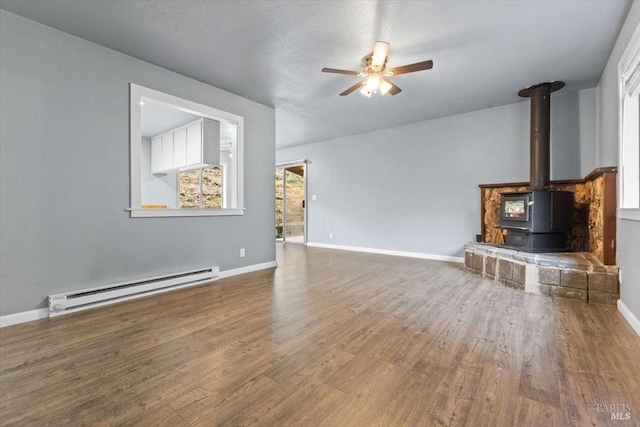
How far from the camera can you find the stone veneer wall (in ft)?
10.6

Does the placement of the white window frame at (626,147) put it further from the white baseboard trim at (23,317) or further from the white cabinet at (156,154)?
the white cabinet at (156,154)

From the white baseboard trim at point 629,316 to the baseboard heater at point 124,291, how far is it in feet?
13.8

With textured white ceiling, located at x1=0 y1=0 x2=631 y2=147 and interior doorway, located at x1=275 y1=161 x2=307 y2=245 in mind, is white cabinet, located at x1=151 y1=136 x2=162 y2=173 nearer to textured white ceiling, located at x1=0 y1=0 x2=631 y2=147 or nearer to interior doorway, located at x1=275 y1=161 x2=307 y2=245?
interior doorway, located at x1=275 y1=161 x2=307 y2=245

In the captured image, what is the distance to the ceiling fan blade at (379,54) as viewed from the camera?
2.62m

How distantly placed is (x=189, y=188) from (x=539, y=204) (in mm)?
7707

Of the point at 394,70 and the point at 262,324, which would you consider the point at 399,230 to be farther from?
the point at 262,324

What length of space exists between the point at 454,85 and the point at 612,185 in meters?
2.08

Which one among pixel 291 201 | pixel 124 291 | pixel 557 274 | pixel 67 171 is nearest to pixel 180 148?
pixel 291 201

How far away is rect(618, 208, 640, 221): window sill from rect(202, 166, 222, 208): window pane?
7927 mm

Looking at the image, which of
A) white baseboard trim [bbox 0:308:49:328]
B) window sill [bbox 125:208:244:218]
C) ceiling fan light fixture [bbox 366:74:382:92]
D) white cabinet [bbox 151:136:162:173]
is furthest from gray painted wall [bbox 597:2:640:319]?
white cabinet [bbox 151:136:162:173]

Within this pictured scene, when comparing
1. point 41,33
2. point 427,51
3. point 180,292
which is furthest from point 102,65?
point 427,51

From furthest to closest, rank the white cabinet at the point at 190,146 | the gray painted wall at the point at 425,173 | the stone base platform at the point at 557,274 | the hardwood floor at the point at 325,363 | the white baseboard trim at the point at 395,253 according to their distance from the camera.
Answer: the white cabinet at the point at 190,146
the white baseboard trim at the point at 395,253
the gray painted wall at the point at 425,173
the stone base platform at the point at 557,274
the hardwood floor at the point at 325,363

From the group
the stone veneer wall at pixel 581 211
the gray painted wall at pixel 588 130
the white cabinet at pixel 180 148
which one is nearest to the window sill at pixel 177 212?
the white cabinet at pixel 180 148

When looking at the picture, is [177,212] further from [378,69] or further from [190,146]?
[378,69]
